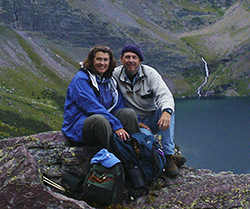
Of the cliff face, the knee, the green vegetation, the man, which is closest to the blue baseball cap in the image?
the knee

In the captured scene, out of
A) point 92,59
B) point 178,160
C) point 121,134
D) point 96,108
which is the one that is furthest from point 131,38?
point 121,134

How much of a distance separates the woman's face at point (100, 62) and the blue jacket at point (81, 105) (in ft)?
0.79

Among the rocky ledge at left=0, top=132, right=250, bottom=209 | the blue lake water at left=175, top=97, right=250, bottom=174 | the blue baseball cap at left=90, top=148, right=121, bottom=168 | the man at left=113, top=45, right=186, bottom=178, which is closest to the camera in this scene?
the rocky ledge at left=0, top=132, right=250, bottom=209

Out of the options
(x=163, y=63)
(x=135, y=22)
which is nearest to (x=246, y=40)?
(x=163, y=63)

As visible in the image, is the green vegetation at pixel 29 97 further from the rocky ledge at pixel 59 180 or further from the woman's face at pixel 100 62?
the woman's face at pixel 100 62

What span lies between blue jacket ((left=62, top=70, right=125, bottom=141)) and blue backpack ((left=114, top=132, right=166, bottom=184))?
465 mm

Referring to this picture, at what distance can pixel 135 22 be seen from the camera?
167500 mm

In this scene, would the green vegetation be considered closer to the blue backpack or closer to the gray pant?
the gray pant

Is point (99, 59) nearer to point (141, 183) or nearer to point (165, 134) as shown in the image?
point (165, 134)

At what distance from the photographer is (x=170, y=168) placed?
708cm

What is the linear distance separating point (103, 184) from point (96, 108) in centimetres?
187

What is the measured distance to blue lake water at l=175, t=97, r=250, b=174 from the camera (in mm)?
53062

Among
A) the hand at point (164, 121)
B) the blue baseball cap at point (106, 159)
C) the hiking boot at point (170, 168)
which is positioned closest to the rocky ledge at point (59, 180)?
the hiking boot at point (170, 168)

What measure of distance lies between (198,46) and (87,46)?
70924mm
